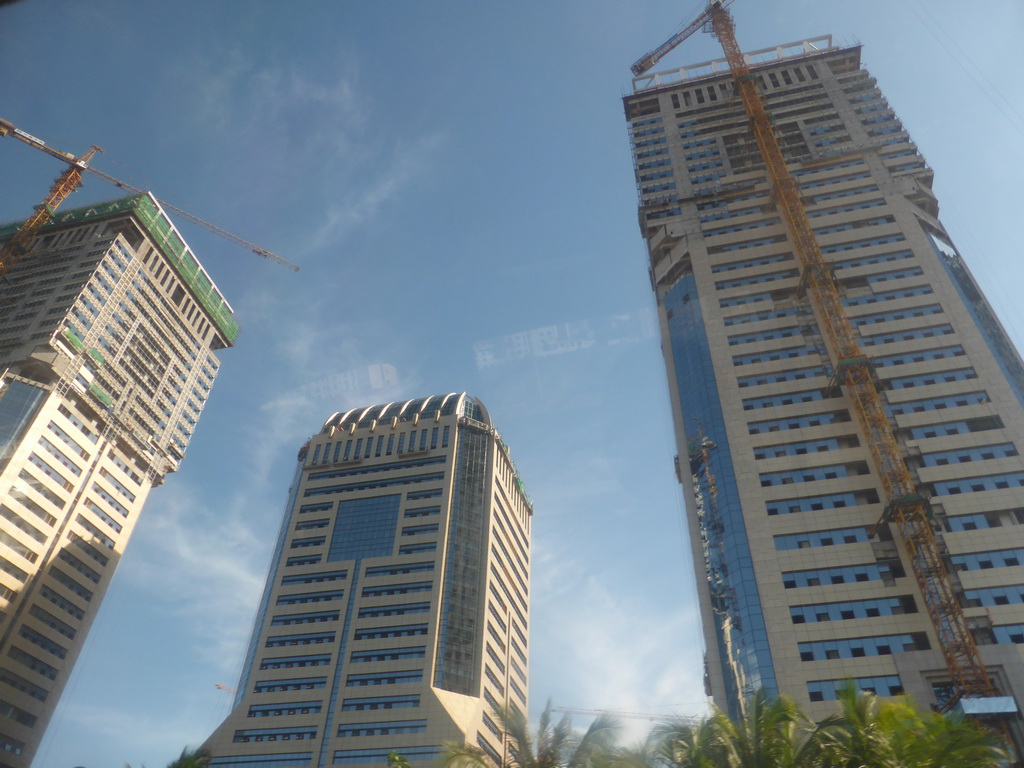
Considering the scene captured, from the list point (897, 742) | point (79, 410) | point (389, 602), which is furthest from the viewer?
point (79, 410)

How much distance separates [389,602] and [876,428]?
182 feet

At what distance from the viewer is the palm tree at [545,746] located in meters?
27.5

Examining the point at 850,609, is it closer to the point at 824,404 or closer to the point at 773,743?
the point at 824,404

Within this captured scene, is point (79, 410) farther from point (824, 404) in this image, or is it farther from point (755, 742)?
point (755, 742)

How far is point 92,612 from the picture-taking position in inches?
3676

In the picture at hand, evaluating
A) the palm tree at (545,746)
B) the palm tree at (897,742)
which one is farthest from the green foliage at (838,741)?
the palm tree at (545,746)

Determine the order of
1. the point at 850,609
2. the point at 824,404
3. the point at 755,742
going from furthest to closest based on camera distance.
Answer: the point at 824,404, the point at 850,609, the point at 755,742

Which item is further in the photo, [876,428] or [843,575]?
[876,428]

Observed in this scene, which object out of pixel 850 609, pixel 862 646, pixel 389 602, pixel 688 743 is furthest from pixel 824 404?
pixel 688 743

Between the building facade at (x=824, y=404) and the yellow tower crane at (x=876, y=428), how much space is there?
1.52 meters

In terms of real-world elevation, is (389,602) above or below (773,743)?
above

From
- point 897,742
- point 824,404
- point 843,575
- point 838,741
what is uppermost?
point 824,404

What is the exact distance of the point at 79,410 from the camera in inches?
3684

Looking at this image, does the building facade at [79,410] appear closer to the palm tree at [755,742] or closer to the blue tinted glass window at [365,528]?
the blue tinted glass window at [365,528]
